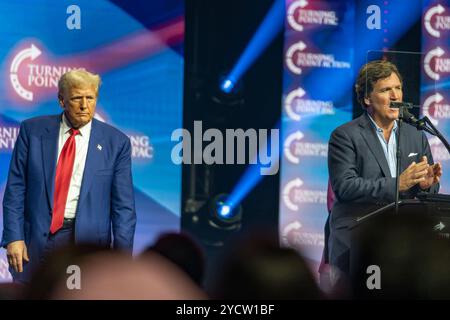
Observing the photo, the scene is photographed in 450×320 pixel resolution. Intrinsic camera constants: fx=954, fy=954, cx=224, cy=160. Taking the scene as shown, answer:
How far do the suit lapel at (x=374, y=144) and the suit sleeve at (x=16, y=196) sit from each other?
1732 millimetres

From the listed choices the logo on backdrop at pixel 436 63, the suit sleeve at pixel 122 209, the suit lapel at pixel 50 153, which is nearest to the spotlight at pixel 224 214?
the suit sleeve at pixel 122 209

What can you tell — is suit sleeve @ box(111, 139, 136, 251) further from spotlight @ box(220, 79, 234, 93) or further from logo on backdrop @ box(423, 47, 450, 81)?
logo on backdrop @ box(423, 47, 450, 81)

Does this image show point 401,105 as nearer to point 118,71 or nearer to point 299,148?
point 299,148

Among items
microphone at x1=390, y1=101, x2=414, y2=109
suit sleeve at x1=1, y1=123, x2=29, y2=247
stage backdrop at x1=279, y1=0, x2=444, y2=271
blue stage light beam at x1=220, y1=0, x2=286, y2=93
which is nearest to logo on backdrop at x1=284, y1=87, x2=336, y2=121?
stage backdrop at x1=279, y1=0, x2=444, y2=271

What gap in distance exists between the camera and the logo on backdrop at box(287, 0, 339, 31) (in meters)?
6.28

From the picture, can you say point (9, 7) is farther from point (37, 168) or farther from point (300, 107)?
point (300, 107)

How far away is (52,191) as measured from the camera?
15.6 ft

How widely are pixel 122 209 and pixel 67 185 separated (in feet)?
0.99

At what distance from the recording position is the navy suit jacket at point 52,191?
4.71 meters

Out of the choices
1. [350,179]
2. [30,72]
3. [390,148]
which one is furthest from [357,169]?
[30,72]

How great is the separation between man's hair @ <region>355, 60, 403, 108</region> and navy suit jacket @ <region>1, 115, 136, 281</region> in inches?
51.2

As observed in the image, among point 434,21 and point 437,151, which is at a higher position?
point 434,21

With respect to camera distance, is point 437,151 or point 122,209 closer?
point 122,209
